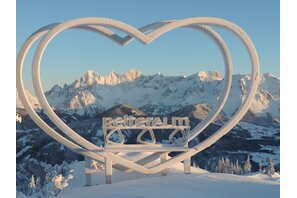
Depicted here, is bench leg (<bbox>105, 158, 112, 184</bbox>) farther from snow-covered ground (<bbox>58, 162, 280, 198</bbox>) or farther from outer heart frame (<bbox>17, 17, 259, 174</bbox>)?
snow-covered ground (<bbox>58, 162, 280, 198</bbox>)

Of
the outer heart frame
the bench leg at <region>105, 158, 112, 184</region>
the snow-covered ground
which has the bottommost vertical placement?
the snow-covered ground

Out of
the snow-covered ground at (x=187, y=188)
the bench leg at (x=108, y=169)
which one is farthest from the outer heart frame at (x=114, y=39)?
the snow-covered ground at (x=187, y=188)

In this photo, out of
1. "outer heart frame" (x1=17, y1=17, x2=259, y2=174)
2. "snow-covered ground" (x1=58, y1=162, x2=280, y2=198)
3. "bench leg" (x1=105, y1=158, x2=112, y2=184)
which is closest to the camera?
"snow-covered ground" (x1=58, y1=162, x2=280, y2=198)

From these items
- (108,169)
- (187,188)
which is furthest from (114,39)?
(187,188)

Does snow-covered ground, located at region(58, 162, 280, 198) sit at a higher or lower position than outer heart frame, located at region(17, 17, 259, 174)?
lower

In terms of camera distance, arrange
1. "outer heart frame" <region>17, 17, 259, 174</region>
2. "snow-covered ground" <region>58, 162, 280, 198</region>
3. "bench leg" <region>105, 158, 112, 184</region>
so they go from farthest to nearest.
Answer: "bench leg" <region>105, 158, 112, 184</region>, "outer heart frame" <region>17, 17, 259, 174</region>, "snow-covered ground" <region>58, 162, 280, 198</region>

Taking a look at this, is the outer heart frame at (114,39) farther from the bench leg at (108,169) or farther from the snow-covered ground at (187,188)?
the snow-covered ground at (187,188)

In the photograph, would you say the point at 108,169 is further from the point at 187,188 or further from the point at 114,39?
the point at 114,39

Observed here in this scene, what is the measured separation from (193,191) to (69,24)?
711 cm

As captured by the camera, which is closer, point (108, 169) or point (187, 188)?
point (187, 188)

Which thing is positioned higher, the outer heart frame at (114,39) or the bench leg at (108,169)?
the outer heart frame at (114,39)

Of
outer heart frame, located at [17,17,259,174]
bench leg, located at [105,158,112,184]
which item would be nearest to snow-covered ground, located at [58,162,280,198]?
bench leg, located at [105,158,112,184]

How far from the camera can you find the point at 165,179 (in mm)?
15391

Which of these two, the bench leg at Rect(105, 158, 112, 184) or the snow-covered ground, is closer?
the snow-covered ground
